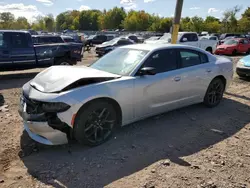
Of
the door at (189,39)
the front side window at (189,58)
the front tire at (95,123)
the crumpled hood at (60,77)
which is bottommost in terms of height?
the front tire at (95,123)

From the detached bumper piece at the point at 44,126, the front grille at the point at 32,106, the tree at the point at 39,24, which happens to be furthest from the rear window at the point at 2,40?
the tree at the point at 39,24

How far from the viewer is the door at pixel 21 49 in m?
9.41

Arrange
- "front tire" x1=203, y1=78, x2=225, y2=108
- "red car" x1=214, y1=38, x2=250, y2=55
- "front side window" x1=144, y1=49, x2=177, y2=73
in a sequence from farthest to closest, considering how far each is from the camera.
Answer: "red car" x1=214, y1=38, x2=250, y2=55 → "front tire" x1=203, y1=78, x2=225, y2=108 → "front side window" x1=144, y1=49, x2=177, y2=73

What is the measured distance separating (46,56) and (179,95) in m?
6.77

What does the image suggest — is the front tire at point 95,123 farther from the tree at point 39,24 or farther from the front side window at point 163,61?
the tree at point 39,24

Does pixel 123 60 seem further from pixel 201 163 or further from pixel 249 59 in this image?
pixel 249 59

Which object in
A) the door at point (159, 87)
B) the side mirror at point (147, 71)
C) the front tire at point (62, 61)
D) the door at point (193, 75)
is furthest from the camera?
the front tire at point (62, 61)

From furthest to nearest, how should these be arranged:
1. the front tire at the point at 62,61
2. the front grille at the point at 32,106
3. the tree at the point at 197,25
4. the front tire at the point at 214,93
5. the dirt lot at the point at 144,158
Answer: the tree at the point at 197,25 < the front tire at the point at 62,61 < the front tire at the point at 214,93 < the front grille at the point at 32,106 < the dirt lot at the point at 144,158

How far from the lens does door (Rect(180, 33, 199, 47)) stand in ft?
52.8

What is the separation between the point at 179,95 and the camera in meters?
5.11

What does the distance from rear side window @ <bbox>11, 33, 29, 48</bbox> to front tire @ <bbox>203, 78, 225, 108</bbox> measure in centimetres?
706

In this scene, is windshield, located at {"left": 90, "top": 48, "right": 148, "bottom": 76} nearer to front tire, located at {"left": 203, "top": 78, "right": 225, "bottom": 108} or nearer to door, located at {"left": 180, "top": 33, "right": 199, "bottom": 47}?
front tire, located at {"left": 203, "top": 78, "right": 225, "bottom": 108}

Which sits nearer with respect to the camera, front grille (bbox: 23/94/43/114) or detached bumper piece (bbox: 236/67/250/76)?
front grille (bbox: 23/94/43/114)

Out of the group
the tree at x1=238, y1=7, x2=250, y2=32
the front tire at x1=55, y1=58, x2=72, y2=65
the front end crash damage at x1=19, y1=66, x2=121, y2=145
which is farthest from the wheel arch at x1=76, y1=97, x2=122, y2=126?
the tree at x1=238, y1=7, x2=250, y2=32
